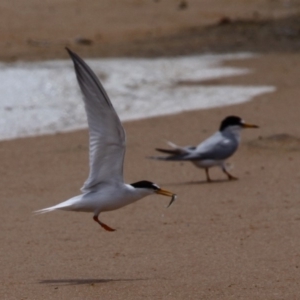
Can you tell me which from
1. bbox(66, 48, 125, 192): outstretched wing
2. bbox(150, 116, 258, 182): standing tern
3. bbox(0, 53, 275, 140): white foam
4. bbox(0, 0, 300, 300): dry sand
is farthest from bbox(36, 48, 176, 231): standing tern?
bbox(0, 53, 275, 140): white foam

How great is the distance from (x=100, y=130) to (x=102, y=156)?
216mm

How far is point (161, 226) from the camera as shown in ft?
26.7

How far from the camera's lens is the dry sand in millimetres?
6438

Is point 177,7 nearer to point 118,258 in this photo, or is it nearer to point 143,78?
point 143,78

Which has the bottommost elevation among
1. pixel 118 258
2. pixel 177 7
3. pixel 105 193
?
pixel 177 7

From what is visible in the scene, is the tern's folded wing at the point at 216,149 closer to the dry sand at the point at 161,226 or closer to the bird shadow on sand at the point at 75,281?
the dry sand at the point at 161,226

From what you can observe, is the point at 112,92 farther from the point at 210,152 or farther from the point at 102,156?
the point at 102,156

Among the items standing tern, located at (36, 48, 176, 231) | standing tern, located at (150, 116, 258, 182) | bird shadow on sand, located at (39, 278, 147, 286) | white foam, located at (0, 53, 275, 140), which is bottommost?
white foam, located at (0, 53, 275, 140)

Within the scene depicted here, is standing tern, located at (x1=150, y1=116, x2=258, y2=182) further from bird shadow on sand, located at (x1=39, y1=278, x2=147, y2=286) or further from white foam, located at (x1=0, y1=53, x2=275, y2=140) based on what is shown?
bird shadow on sand, located at (x1=39, y1=278, x2=147, y2=286)

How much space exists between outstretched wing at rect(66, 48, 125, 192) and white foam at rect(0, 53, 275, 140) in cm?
531

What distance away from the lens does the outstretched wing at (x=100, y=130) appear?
6.63 metres

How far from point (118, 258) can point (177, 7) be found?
20650mm

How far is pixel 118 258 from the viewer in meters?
7.15

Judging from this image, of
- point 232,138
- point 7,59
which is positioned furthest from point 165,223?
point 7,59
